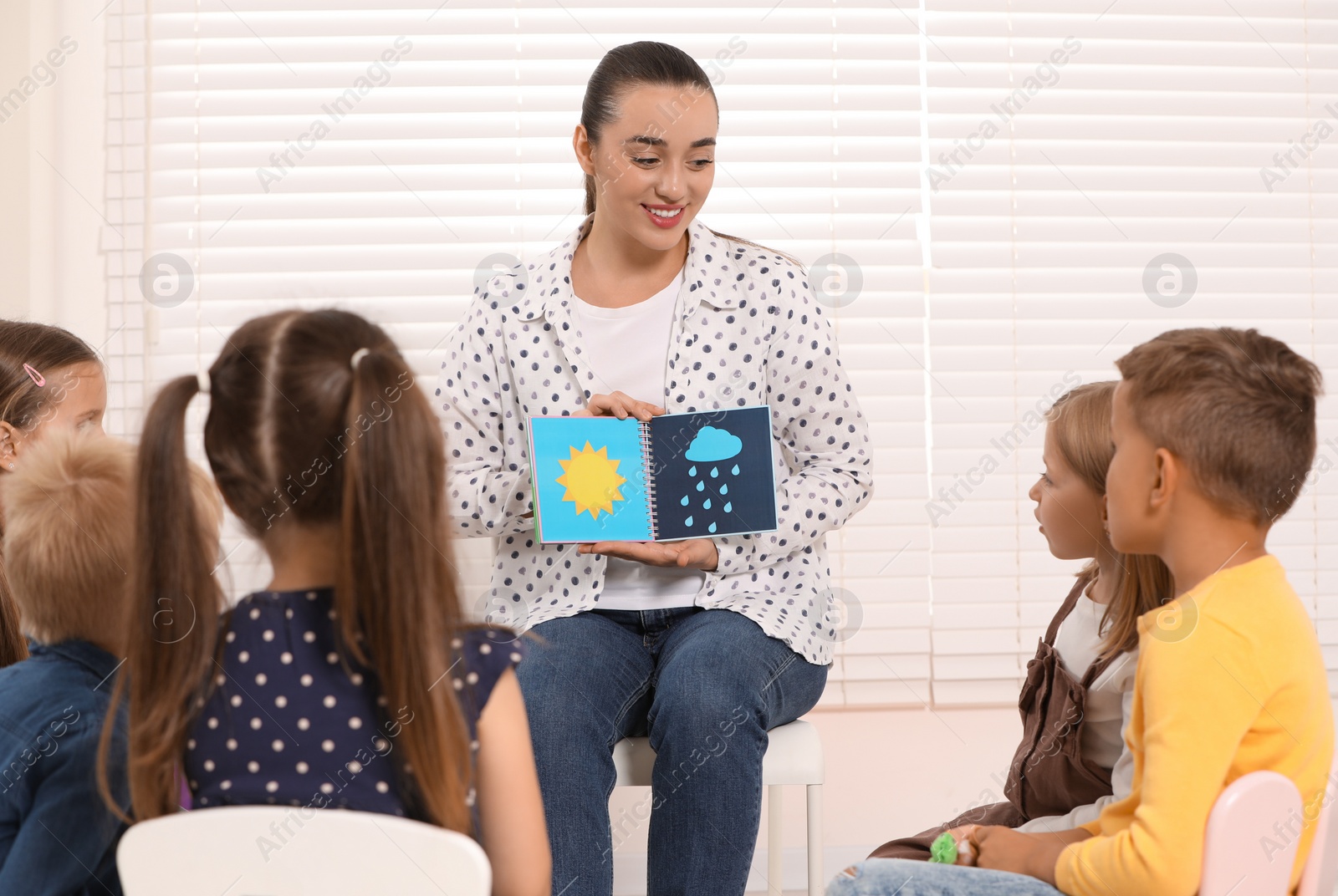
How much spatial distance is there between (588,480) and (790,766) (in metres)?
0.51

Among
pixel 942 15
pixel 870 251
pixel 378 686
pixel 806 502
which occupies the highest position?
pixel 942 15

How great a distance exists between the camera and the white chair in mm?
1557

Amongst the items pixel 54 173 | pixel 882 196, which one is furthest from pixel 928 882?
pixel 54 173

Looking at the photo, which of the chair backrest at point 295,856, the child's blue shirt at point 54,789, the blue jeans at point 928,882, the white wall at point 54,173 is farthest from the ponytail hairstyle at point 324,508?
the white wall at point 54,173

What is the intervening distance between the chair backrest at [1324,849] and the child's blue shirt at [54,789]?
3.95 ft

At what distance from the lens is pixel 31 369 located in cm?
168

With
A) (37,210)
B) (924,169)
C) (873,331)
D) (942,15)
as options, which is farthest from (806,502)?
(37,210)

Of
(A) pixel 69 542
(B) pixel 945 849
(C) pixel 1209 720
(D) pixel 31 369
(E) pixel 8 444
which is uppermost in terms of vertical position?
(D) pixel 31 369

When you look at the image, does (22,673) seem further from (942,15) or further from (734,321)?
(942,15)

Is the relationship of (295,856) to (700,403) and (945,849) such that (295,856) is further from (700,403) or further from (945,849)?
(700,403)

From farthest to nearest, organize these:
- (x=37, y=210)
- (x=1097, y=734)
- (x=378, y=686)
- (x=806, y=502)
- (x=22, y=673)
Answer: (x=37, y=210) < (x=806, y=502) < (x=1097, y=734) < (x=22, y=673) < (x=378, y=686)

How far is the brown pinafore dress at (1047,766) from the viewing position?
133 centimetres

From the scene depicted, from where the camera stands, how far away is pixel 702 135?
1.73 m

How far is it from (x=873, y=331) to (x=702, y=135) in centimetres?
80
